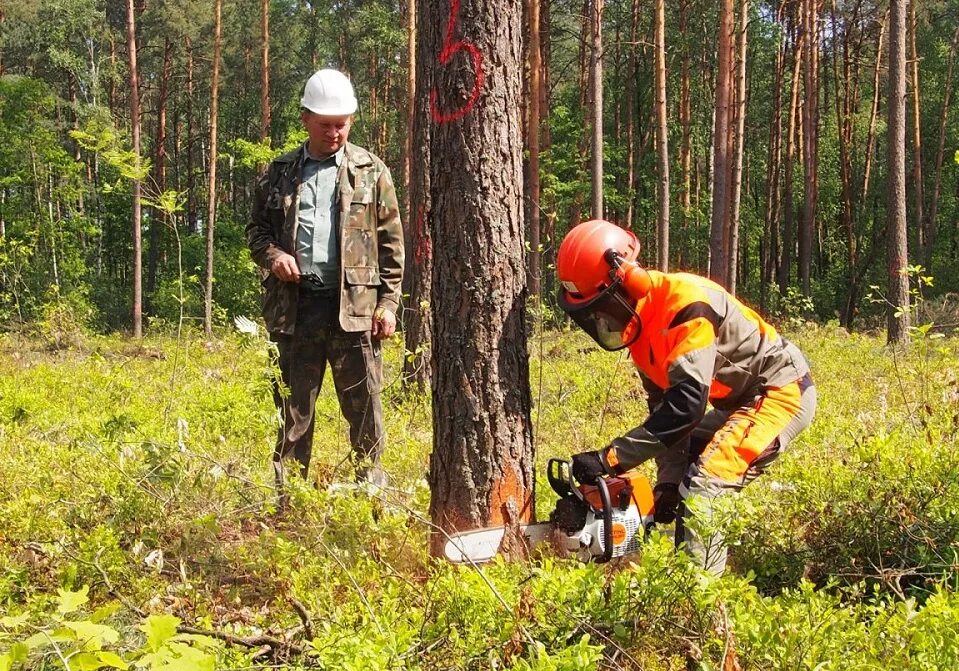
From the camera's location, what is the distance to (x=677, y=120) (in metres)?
28.4

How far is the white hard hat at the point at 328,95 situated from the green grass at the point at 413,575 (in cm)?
116

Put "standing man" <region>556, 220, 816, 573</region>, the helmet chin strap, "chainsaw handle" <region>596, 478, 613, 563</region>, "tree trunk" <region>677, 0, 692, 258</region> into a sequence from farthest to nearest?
1. "tree trunk" <region>677, 0, 692, 258</region>
2. the helmet chin strap
3. "standing man" <region>556, 220, 816, 573</region>
4. "chainsaw handle" <region>596, 478, 613, 563</region>

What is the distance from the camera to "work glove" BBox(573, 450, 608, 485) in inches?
113

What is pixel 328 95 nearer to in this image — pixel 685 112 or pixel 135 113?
pixel 135 113

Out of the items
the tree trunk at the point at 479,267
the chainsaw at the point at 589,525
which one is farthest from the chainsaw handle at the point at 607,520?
the tree trunk at the point at 479,267

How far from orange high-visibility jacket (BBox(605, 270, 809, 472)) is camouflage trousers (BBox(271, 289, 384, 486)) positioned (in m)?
1.38

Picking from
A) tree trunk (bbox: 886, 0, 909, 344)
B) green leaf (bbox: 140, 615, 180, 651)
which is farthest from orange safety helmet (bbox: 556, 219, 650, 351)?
tree trunk (bbox: 886, 0, 909, 344)

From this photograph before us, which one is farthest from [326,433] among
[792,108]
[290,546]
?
[792,108]

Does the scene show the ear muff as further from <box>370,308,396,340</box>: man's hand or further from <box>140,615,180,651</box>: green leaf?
<box>140,615,180,651</box>: green leaf

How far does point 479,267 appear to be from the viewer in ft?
9.71

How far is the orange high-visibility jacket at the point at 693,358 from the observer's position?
2.84m

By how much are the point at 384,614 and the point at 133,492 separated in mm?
1585

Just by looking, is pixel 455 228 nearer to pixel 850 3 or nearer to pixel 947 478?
pixel 947 478

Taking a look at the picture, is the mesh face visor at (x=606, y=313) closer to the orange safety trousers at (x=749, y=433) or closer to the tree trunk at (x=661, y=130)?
the orange safety trousers at (x=749, y=433)
